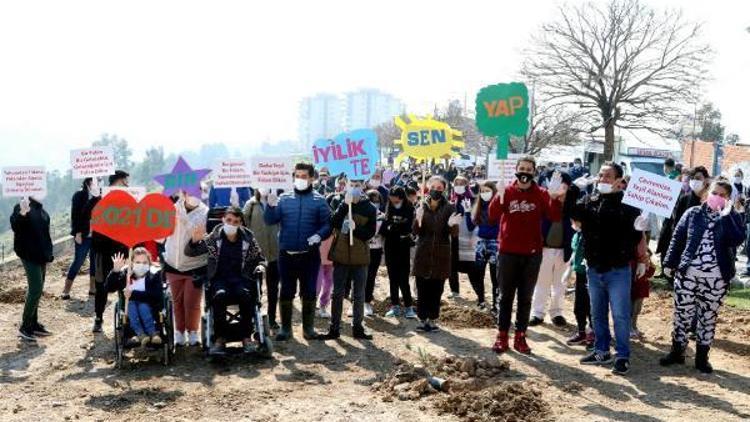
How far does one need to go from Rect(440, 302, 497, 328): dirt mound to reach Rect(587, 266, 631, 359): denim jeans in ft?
7.19

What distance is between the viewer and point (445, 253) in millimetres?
8727

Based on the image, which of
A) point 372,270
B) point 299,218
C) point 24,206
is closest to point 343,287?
point 299,218

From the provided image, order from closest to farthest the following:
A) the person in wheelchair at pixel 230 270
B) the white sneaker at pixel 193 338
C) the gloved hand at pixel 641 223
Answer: the gloved hand at pixel 641 223 → the person in wheelchair at pixel 230 270 → the white sneaker at pixel 193 338

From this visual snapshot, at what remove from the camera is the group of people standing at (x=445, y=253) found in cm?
705

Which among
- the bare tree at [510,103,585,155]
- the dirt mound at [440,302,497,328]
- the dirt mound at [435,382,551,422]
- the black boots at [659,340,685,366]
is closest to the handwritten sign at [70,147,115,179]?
the dirt mound at [440,302,497,328]

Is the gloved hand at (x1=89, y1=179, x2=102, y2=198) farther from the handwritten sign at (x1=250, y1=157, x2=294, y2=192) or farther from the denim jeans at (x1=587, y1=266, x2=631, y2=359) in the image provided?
the denim jeans at (x1=587, y1=266, x2=631, y2=359)

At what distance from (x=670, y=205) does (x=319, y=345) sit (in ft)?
13.3

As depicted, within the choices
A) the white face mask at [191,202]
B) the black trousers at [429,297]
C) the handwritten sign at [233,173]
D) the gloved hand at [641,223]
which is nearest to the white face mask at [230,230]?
the white face mask at [191,202]

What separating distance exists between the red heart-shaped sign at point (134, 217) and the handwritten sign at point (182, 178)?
1.80 ft

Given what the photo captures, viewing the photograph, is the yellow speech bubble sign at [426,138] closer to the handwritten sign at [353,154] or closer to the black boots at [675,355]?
the handwritten sign at [353,154]

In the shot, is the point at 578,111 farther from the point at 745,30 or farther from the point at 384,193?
the point at 384,193

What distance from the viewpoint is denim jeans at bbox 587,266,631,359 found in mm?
6953

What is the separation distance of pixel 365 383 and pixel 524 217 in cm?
232

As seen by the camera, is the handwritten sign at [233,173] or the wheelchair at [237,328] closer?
the wheelchair at [237,328]
